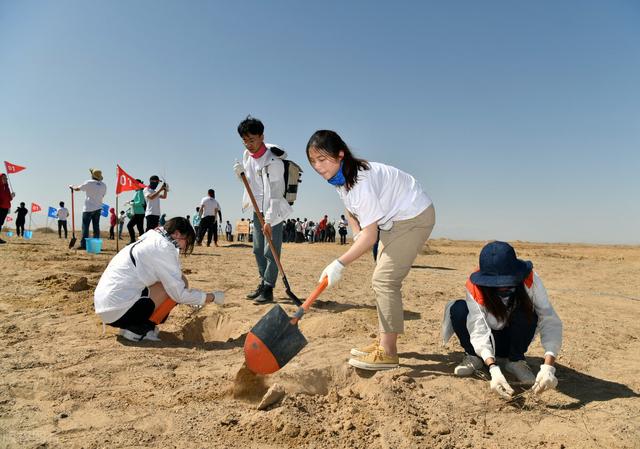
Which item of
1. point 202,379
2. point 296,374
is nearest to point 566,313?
point 296,374

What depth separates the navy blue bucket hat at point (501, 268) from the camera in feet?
7.94

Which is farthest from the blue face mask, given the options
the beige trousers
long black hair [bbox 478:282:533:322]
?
long black hair [bbox 478:282:533:322]

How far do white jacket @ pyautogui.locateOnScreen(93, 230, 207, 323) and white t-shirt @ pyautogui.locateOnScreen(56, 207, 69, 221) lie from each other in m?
17.9

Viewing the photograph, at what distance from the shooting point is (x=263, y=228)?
4523 mm

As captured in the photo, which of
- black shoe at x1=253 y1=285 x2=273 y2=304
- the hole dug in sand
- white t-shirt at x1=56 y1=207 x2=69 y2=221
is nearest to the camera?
the hole dug in sand

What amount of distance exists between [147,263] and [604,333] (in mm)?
4035

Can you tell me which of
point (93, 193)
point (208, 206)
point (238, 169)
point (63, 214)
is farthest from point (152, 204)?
point (63, 214)

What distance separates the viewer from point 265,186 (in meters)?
4.69

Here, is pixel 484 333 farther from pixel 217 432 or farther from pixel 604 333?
pixel 604 333

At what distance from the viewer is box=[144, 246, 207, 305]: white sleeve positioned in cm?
320

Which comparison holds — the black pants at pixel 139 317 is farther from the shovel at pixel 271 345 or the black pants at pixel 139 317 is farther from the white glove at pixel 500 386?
the white glove at pixel 500 386

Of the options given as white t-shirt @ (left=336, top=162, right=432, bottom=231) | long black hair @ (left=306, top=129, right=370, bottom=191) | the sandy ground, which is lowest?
the sandy ground

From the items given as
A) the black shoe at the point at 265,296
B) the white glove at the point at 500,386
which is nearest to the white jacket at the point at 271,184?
the black shoe at the point at 265,296

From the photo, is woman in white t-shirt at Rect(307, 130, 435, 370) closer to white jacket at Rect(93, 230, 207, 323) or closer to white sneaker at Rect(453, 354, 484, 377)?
white sneaker at Rect(453, 354, 484, 377)
